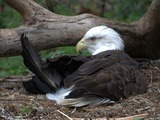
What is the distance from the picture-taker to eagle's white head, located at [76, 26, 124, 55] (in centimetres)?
888

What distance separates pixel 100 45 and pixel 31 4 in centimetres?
122

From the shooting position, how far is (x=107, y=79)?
7.36m

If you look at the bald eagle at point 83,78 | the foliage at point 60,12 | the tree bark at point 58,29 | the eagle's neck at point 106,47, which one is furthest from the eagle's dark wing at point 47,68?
the foliage at point 60,12

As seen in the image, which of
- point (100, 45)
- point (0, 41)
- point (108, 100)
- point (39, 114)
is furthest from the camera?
point (100, 45)

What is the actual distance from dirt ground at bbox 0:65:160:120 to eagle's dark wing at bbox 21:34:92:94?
0.55 ft

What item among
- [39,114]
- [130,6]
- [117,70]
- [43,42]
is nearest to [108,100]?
[117,70]

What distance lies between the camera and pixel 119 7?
43.3 ft

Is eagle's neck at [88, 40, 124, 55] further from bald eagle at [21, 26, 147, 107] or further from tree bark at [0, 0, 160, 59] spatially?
bald eagle at [21, 26, 147, 107]

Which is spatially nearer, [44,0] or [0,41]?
[0,41]

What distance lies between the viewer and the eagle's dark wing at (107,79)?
720cm

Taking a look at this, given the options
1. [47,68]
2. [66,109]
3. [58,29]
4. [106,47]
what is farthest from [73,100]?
[106,47]

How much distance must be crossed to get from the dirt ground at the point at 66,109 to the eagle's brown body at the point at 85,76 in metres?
0.14

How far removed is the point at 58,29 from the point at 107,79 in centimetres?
163

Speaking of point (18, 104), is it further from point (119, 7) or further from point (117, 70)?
point (119, 7)
